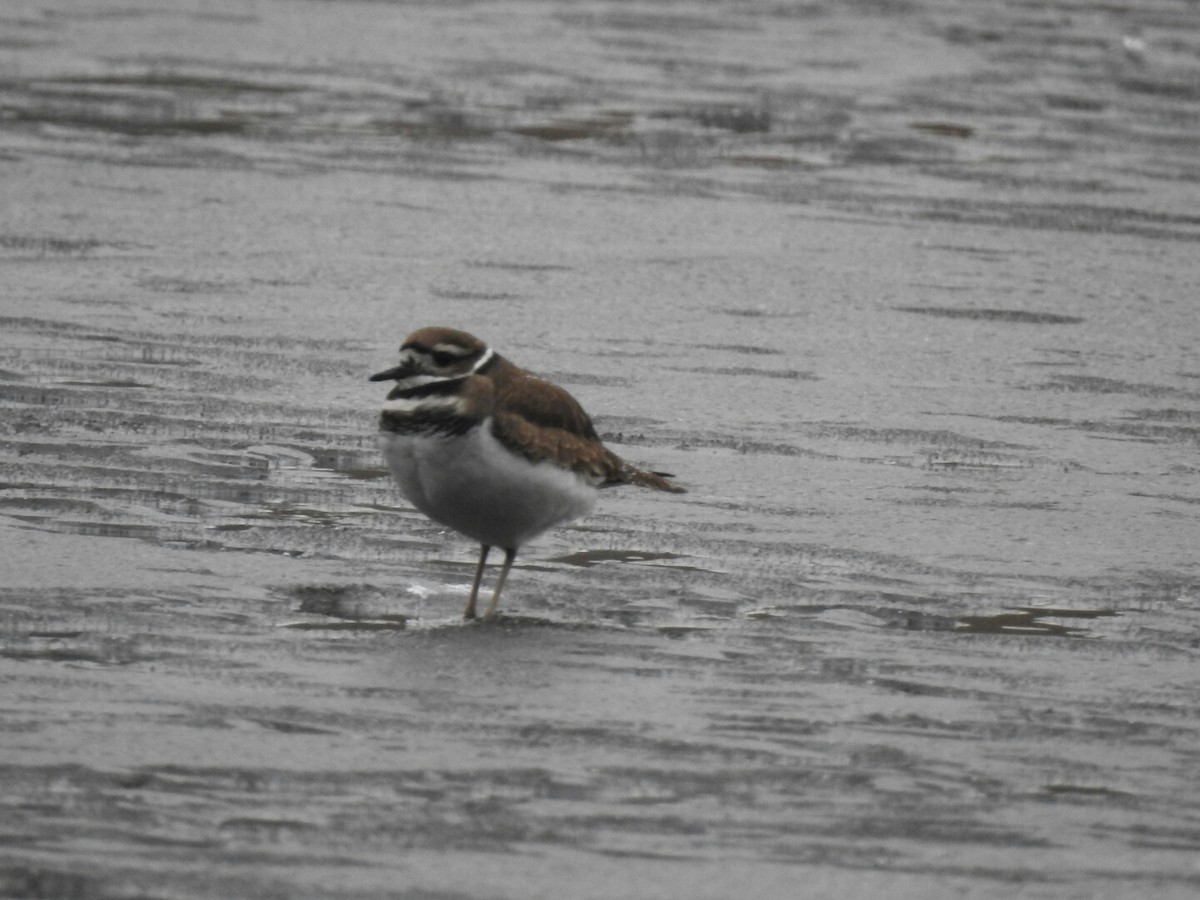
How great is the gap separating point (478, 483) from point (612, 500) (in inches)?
73.4

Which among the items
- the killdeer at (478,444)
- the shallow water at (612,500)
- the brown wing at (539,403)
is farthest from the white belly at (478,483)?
the shallow water at (612,500)

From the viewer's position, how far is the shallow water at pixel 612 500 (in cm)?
555

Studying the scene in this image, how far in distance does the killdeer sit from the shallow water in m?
0.31

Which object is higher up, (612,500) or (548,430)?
(548,430)

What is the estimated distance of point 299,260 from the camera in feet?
42.5

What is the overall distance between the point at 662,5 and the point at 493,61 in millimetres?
5583

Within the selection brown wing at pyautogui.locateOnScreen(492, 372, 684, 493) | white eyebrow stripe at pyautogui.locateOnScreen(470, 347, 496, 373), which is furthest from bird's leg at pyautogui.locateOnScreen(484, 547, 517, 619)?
white eyebrow stripe at pyautogui.locateOnScreen(470, 347, 496, 373)

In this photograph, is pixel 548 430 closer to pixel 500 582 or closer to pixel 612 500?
pixel 500 582

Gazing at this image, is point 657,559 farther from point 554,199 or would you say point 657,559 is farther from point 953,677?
point 554,199

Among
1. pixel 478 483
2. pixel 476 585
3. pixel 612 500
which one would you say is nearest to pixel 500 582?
pixel 476 585

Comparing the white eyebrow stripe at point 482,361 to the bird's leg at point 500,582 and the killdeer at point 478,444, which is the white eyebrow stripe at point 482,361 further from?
the bird's leg at point 500,582

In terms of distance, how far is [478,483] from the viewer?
718 centimetres

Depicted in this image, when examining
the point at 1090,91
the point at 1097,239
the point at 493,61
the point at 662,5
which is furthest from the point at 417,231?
the point at 662,5

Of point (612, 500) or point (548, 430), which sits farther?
point (612, 500)
